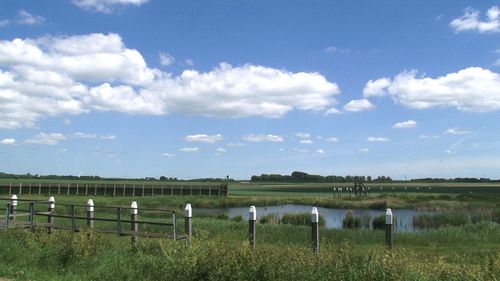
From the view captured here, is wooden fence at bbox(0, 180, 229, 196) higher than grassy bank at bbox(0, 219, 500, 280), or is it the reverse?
wooden fence at bbox(0, 180, 229, 196)

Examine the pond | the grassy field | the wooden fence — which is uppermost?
the wooden fence

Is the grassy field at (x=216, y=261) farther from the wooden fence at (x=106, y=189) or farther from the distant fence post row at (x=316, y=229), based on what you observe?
the wooden fence at (x=106, y=189)

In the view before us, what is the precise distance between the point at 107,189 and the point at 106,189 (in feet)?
1.24

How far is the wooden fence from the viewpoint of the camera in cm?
7200

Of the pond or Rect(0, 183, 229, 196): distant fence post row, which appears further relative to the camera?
Rect(0, 183, 229, 196): distant fence post row

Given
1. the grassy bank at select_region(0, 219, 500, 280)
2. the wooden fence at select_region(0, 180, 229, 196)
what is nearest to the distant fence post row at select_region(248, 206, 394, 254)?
the grassy bank at select_region(0, 219, 500, 280)

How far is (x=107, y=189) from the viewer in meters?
77.3

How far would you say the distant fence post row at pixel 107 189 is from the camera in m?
72.1

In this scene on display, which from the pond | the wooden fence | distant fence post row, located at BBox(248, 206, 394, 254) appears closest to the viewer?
distant fence post row, located at BBox(248, 206, 394, 254)

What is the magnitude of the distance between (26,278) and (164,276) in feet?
8.89

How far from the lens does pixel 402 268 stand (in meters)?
8.01

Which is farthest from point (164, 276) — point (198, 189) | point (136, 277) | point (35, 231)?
point (198, 189)

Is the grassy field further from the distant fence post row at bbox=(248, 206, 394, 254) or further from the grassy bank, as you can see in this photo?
the distant fence post row at bbox=(248, 206, 394, 254)

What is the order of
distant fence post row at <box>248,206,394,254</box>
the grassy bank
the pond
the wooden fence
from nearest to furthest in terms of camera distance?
the grassy bank < distant fence post row at <box>248,206,394,254</box> < the pond < the wooden fence
